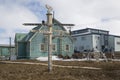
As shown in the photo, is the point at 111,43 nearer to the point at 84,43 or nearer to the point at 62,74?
the point at 84,43

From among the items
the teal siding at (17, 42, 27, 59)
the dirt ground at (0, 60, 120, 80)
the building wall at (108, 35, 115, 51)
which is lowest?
the dirt ground at (0, 60, 120, 80)

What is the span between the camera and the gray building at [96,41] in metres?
68.6

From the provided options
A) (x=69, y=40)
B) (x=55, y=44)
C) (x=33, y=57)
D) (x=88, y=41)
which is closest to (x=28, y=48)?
(x=33, y=57)

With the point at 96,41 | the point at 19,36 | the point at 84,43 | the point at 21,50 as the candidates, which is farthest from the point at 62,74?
the point at 96,41

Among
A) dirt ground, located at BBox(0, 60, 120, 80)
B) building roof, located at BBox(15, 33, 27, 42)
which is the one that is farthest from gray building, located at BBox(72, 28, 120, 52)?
dirt ground, located at BBox(0, 60, 120, 80)

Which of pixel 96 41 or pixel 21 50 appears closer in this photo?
pixel 21 50

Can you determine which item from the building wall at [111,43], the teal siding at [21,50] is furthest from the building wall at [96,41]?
the teal siding at [21,50]

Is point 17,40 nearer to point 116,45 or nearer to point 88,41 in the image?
point 88,41

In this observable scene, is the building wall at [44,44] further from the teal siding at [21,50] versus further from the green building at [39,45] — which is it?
the teal siding at [21,50]

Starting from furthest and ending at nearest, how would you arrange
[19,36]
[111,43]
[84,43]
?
[111,43], [84,43], [19,36]

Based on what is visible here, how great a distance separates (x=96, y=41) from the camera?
69438 millimetres

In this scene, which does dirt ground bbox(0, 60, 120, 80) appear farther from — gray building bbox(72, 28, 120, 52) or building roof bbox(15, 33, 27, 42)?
gray building bbox(72, 28, 120, 52)

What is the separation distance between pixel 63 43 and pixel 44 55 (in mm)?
4392

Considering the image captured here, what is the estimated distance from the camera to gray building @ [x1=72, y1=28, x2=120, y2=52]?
225ft
